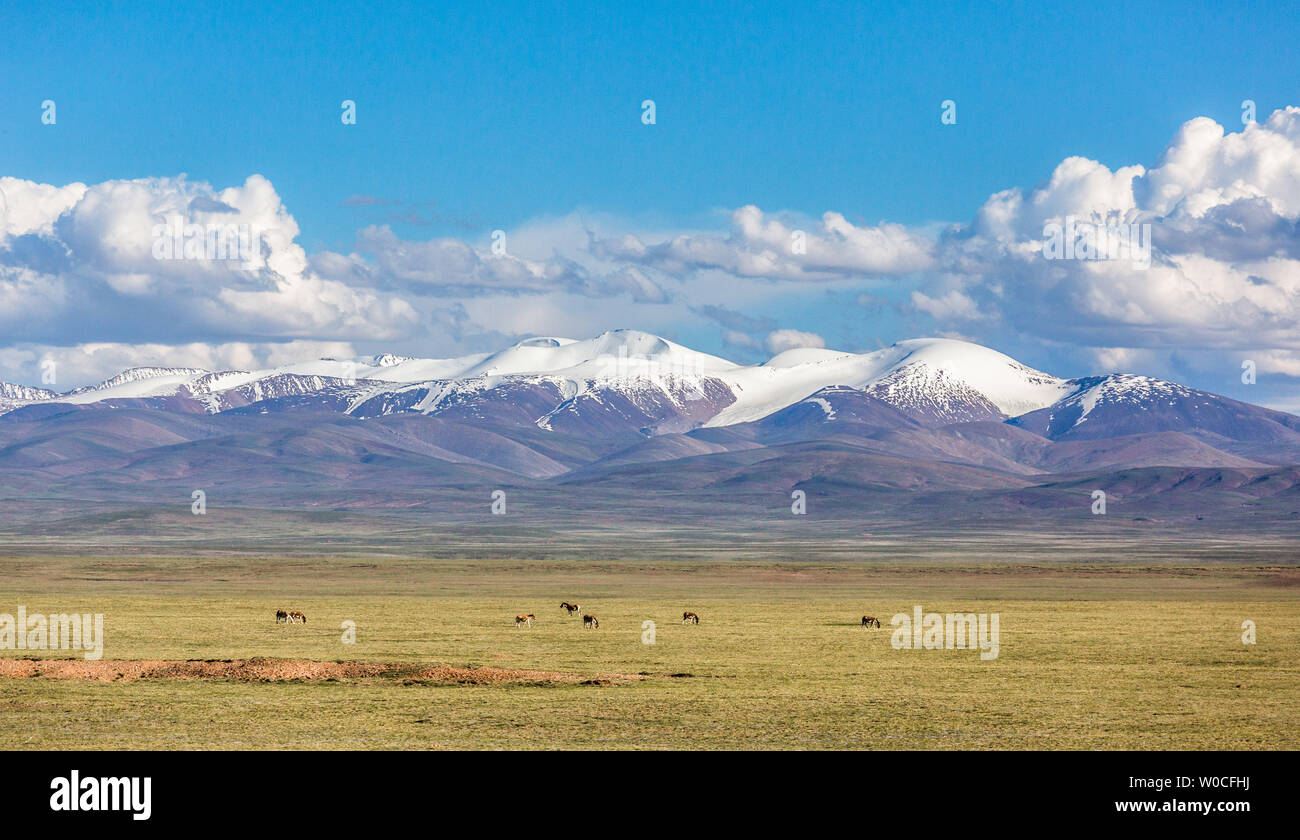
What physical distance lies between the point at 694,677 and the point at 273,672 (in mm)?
12987

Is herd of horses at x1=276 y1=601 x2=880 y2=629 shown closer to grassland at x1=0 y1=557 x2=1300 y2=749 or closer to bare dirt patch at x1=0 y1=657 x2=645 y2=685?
grassland at x1=0 y1=557 x2=1300 y2=749

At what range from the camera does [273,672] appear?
39.3 metres

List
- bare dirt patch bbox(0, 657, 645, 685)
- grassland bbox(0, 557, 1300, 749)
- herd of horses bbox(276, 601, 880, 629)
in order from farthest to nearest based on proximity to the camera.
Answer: herd of horses bbox(276, 601, 880, 629) < bare dirt patch bbox(0, 657, 645, 685) < grassland bbox(0, 557, 1300, 749)

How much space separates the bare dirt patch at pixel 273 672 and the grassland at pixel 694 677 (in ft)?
2.49

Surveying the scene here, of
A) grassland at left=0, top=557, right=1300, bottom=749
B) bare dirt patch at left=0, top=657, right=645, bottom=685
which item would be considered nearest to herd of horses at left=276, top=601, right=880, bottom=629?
grassland at left=0, top=557, right=1300, bottom=749

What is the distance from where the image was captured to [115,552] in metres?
153

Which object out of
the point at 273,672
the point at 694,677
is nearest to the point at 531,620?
the point at 694,677

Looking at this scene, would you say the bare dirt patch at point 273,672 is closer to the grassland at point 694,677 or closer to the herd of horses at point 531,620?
Result: the grassland at point 694,677

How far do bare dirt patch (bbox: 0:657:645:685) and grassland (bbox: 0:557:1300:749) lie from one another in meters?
0.76

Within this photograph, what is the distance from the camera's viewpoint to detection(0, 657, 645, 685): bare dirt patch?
38750mm

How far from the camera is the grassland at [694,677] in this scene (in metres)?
29.4

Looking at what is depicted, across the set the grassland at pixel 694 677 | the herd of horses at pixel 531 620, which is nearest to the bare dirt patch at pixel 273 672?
the grassland at pixel 694 677
